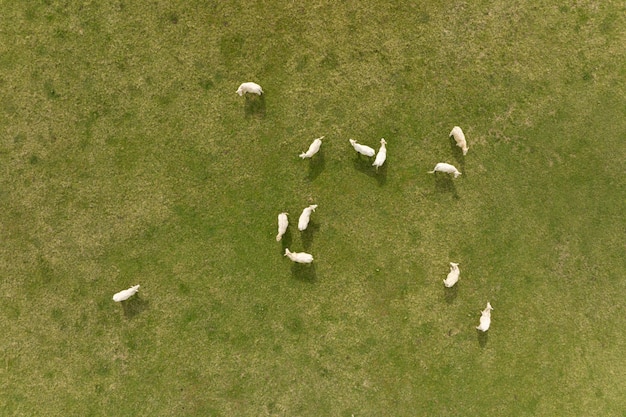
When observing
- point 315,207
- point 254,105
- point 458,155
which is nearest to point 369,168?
point 315,207

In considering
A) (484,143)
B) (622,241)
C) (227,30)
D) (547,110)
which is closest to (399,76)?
(484,143)

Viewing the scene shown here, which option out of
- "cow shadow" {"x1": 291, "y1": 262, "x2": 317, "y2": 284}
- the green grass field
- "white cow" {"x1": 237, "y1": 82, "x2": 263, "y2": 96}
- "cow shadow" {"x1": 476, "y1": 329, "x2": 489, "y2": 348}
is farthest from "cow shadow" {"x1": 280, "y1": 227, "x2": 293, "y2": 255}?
"cow shadow" {"x1": 476, "y1": 329, "x2": 489, "y2": 348}

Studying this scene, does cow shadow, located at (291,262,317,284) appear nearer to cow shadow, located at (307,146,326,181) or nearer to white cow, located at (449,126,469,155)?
cow shadow, located at (307,146,326,181)

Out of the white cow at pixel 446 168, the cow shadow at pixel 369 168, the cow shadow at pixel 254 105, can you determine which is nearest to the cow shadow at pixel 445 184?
the white cow at pixel 446 168

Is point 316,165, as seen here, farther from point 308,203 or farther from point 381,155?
point 381,155

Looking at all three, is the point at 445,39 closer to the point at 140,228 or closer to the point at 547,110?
the point at 547,110
